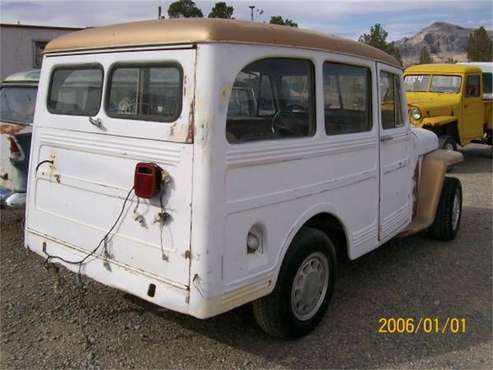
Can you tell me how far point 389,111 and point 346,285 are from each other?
1514mm

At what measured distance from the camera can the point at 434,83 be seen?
1160 centimetres

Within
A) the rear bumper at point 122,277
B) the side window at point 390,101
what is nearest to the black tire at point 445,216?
the side window at point 390,101

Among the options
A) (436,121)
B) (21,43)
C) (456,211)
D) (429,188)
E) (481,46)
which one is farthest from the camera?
(481,46)

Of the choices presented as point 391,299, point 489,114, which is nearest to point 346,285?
point 391,299

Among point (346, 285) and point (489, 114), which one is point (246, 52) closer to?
point (346, 285)

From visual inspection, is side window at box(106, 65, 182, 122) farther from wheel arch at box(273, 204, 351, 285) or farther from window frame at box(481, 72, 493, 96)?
window frame at box(481, 72, 493, 96)

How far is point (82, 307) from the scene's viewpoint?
151 inches

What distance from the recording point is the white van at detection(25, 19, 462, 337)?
2717 millimetres

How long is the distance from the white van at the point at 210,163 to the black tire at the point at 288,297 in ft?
0.03

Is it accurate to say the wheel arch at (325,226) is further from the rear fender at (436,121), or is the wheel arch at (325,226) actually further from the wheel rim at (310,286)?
the rear fender at (436,121)

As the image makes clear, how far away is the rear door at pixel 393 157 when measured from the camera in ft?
13.9
